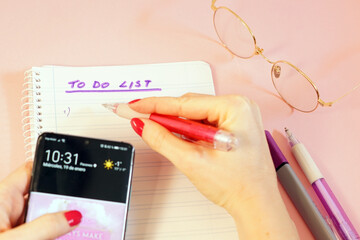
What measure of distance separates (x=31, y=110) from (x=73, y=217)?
7.9 inches

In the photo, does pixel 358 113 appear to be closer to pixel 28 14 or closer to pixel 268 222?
pixel 268 222

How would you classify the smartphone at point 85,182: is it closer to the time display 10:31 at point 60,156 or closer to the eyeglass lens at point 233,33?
the time display 10:31 at point 60,156

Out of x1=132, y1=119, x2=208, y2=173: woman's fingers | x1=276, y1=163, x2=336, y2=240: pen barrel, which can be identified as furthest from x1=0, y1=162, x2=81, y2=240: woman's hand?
x1=276, y1=163, x2=336, y2=240: pen barrel

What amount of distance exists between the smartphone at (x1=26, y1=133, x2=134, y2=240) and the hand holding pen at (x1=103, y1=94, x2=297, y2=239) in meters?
0.06

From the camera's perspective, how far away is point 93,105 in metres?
0.55

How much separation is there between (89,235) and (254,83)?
379 mm

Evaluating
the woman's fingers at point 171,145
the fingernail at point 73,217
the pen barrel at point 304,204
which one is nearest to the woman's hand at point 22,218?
the fingernail at point 73,217

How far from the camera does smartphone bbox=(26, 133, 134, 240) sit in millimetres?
435

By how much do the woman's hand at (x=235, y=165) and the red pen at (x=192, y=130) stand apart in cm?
1

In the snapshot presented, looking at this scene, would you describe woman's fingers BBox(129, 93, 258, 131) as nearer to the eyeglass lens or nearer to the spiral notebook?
the spiral notebook

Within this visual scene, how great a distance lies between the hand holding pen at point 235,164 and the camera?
442 mm

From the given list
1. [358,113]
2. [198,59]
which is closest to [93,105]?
[198,59]

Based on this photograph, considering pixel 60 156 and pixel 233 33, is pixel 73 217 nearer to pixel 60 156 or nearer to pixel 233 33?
pixel 60 156

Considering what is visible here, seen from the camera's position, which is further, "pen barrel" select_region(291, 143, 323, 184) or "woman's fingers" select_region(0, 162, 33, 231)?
"pen barrel" select_region(291, 143, 323, 184)
